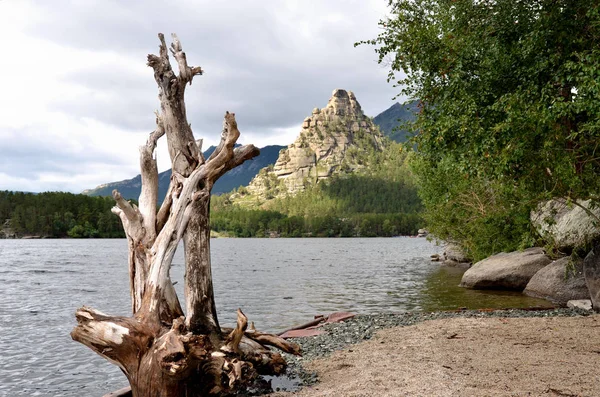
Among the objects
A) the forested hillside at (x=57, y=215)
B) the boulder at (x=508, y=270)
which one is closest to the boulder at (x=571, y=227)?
the boulder at (x=508, y=270)

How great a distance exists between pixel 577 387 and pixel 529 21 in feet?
37.4

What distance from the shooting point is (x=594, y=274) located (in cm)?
1839

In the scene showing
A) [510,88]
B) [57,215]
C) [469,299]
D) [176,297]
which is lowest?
[469,299]

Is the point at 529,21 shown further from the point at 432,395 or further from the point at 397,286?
the point at 397,286

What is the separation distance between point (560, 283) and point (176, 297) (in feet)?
65.0

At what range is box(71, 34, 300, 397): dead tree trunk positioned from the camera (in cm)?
923

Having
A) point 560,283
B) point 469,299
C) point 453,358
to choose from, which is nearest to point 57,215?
point 469,299

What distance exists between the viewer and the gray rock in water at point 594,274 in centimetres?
1825

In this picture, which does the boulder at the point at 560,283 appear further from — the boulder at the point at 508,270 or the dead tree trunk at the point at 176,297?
the dead tree trunk at the point at 176,297

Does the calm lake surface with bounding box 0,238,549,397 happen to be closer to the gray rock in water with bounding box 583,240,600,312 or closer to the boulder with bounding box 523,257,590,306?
the boulder with bounding box 523,257,590,306

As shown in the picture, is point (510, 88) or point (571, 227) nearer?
point (510, 88)

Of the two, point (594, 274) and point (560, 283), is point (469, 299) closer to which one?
point (560, 283)

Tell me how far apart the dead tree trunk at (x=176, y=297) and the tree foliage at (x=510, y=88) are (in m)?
7.34

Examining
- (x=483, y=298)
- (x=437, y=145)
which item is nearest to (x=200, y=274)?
(x=437, y=145)
